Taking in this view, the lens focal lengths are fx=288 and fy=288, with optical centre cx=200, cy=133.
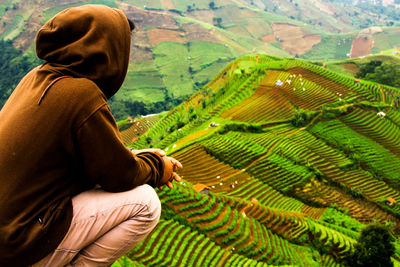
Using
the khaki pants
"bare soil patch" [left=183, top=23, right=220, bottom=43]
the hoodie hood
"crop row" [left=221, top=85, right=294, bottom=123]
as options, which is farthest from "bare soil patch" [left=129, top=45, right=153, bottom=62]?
the khaki pants

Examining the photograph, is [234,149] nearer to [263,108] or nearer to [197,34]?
[263,108]

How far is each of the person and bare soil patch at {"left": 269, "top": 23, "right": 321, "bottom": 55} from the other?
86781mm

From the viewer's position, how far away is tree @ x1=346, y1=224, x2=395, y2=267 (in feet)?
33.0

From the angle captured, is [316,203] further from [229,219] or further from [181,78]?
[181,78]

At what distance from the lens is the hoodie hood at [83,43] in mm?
1595

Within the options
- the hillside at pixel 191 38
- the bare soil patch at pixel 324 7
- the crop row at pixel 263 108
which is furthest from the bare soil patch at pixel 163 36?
the bare soil patch at pixel 324 7

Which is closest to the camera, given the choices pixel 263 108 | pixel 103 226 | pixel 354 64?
pixel 103 226

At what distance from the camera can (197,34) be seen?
73.4 meters

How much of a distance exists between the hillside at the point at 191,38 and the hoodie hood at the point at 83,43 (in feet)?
147

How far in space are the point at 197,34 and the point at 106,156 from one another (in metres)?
76.2

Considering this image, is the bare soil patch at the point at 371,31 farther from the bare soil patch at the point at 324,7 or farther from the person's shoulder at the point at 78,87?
the person's shoulder at the point at 78,87

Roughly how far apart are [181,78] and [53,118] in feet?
202

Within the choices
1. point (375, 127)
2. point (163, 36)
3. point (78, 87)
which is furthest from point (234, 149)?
point (163, 36)

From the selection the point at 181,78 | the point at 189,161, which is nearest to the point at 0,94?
the point at 181,78
